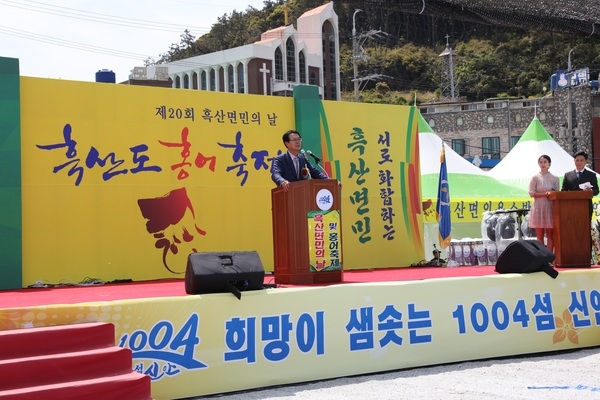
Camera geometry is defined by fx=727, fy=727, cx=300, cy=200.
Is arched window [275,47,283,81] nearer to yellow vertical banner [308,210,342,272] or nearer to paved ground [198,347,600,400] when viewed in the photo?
yellow vertical banner [308,210,342,272]

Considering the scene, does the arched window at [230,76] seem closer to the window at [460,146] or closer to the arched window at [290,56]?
the arched window at [290,56]

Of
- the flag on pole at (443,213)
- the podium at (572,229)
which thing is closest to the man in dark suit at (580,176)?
the podium at (572,229)

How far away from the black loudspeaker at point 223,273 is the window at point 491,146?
1341 inches

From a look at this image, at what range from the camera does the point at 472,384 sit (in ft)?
15.8

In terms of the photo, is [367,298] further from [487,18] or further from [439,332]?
[487,18]

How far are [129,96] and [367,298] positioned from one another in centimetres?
381

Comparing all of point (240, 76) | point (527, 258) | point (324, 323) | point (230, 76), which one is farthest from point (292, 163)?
point (230, 76)

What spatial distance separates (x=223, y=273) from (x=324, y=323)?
33.6 inches

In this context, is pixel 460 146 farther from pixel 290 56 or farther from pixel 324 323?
pixel 324 323

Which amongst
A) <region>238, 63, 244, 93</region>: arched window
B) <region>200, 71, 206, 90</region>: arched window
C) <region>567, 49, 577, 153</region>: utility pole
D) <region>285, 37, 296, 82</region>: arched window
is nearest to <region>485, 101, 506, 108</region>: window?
<region>567, 49, 577, 153</region>: utility pole

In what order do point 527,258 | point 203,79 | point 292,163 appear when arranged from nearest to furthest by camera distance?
1. point 527,258
2. point 292,163
3. point 203,79

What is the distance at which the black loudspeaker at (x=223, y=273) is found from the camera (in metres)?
4.74

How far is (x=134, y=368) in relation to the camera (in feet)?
14.7

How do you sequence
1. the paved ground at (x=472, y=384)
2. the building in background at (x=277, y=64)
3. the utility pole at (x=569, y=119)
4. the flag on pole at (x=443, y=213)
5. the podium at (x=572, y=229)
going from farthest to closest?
the building in background at (x=277, y=64) → the utility pole at (x=569, y=119) → the flag on pole at (x=443, y=213) → the podium at (x=572, y=229) → the paved ground at (x=472, y=384)
